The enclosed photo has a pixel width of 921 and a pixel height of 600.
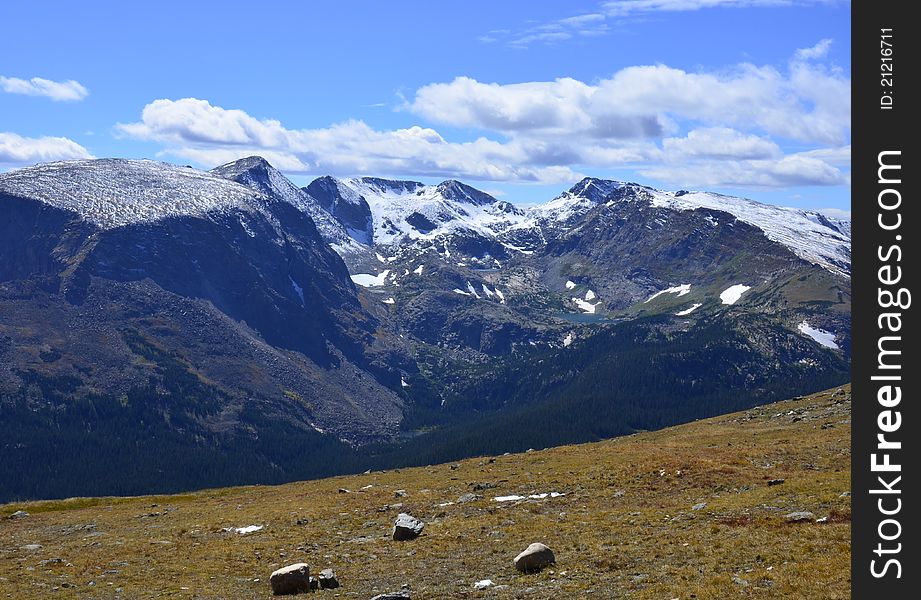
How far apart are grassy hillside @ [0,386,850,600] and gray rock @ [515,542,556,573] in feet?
1.76

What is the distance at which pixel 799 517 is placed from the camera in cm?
3859

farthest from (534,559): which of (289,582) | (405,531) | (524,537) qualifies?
(405,531)

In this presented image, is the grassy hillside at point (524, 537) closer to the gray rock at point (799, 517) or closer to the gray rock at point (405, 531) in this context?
the gray rock at point (799, 517)

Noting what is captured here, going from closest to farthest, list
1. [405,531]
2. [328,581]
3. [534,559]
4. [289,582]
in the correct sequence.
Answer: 1. [534,559]
2. [289,582]
3. [328,581]
4. [405,531]

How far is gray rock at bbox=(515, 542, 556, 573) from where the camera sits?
3572cm

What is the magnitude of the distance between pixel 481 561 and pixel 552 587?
7.20 m

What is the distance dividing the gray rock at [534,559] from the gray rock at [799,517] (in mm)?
12258

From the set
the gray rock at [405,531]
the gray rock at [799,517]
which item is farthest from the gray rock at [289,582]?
the gray rock at [799,517]

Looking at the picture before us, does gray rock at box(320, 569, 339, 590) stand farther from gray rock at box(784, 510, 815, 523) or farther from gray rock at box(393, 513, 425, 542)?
gray rock at box(784, 510, 815, 523)

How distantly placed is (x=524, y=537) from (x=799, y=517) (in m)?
14.3

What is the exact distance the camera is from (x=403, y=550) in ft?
144

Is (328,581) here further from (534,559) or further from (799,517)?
(799,517)
